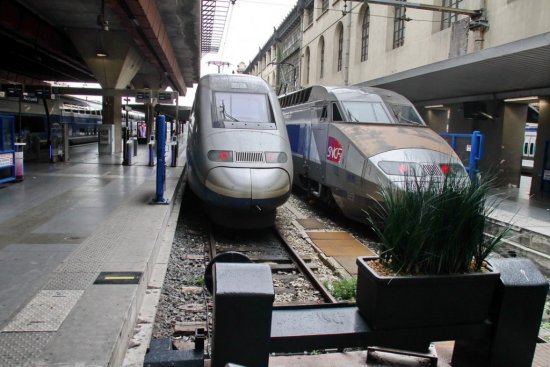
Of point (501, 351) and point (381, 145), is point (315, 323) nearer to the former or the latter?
point (501, 351)

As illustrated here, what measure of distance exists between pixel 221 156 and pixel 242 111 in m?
1.43

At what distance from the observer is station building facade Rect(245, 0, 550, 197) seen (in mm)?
10234

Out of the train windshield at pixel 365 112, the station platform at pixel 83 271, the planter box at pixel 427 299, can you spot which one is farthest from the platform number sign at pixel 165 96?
the planter box at pixel 427 299

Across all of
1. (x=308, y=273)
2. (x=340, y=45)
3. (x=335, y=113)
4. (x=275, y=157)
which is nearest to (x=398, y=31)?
(x=340, y=45)

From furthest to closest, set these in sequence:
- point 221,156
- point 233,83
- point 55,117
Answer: point 55,117
point 233,83
point 221,156

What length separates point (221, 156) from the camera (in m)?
7.57

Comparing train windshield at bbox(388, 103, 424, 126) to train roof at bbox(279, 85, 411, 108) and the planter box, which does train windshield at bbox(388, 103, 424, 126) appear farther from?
the planter box

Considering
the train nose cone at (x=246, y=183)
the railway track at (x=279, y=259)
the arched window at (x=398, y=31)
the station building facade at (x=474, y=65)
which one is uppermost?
the arched window at (x=398, y=31)

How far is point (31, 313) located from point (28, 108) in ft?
57.6

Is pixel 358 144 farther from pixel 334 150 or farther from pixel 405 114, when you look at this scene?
pixel 405 114

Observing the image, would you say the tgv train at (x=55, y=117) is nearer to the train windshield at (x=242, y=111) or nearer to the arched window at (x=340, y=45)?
the train windshield at (x=242, y=111)

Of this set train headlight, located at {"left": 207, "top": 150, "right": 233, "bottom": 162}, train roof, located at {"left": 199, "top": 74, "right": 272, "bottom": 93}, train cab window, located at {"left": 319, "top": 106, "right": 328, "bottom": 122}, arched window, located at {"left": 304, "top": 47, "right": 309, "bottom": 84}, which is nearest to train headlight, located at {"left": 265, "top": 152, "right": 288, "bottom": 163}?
train headlight, located at {"left": 207, "top": 150, "right": 233, "bottom": 162}

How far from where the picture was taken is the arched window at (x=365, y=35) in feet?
78.9

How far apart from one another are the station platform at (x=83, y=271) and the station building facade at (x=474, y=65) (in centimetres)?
A: 322
